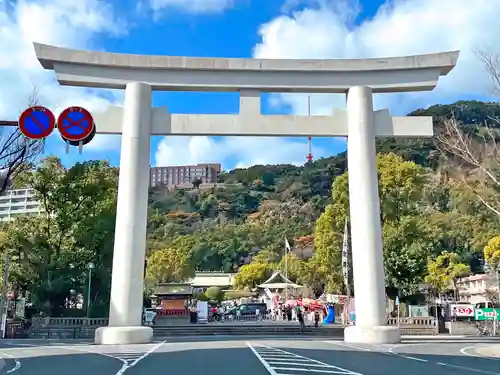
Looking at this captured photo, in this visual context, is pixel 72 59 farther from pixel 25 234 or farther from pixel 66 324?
pixel 25 234

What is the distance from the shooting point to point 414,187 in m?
38.7

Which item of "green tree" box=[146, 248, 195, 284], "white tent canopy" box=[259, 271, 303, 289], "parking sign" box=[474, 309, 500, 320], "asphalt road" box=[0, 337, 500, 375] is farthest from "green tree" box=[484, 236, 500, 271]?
"green tree" box=[146, 248, 195, 284]

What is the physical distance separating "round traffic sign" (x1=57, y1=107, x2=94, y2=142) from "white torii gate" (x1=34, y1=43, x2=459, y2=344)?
928 cm

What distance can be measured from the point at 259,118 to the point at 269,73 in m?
1.76

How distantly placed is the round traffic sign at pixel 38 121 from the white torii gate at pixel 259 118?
31.2ft

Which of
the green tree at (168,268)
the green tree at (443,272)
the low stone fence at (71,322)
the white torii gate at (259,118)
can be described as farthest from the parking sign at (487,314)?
the green tree at (168,268)

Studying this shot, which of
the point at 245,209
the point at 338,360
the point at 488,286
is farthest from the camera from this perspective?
the point at 245,209

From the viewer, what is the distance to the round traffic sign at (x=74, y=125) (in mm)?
10242

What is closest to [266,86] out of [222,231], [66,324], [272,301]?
[66,324]

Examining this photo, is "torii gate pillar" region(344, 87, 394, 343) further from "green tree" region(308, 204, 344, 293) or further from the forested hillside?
"green tree" region(308, 204, 344, 293)

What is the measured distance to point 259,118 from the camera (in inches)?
811

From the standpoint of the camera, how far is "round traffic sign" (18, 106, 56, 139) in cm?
1000

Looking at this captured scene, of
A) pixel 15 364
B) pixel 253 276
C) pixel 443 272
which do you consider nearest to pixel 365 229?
pixel 15 364

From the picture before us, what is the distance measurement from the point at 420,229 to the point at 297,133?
2006cm
